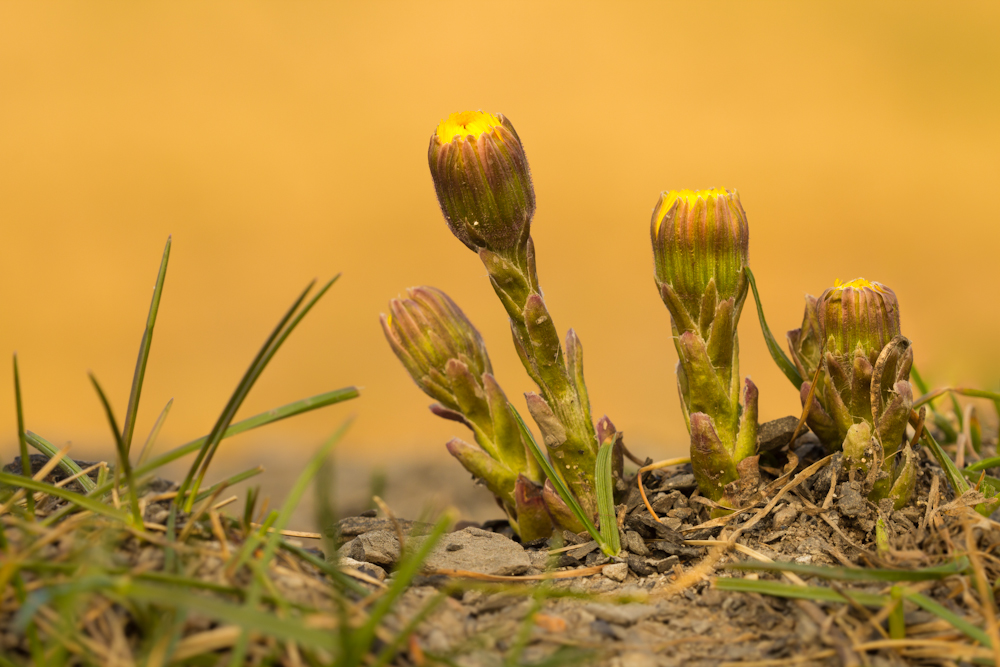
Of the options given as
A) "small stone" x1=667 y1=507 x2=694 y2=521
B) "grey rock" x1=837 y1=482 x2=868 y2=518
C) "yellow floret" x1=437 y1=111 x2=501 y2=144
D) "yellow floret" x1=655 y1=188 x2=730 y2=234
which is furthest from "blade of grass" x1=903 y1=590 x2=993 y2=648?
"yellow floret" x1=437 y1=111 x2=501 y2=144

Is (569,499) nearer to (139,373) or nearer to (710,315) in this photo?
(710,315)

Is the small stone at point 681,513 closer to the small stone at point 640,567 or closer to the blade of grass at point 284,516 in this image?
the small stone at point 640,567

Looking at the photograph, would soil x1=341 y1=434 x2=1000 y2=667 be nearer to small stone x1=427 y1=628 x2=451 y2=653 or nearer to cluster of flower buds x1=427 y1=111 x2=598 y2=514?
small stone x1=427 y1=628 x2=451 y2=653

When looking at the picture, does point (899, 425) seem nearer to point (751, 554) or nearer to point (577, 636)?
point (751, 554)

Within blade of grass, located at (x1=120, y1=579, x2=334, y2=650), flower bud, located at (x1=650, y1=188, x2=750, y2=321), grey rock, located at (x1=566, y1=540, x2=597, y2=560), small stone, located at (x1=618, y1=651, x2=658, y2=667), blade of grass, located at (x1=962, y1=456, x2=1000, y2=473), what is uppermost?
flower bud, located at (x1=650, y1=188, x2=750, y2=321)

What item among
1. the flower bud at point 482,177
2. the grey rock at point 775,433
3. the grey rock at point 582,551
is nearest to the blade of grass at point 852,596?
the grey rock at point 582,551

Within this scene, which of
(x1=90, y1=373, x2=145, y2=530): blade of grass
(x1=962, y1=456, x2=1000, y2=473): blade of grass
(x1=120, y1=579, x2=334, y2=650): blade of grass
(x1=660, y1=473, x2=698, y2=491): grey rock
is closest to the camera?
(x1=120, y1=579, x2=334, y2=650): blade of grass

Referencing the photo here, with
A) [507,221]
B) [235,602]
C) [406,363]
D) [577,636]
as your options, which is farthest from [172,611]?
[507,221]
